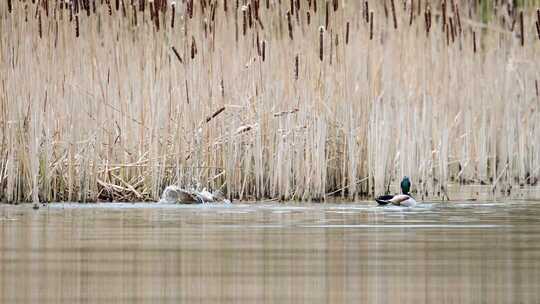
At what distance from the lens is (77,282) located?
6516 millimetres

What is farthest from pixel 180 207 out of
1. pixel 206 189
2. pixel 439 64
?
pixel 439 64

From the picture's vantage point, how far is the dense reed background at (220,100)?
38.5 ft

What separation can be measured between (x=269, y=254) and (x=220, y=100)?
4598mm

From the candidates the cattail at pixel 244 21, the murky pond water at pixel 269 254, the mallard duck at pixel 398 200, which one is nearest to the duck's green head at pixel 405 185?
the mallard duck at pixel 398 200

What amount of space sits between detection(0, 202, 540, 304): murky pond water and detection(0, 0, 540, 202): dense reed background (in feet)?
1.91

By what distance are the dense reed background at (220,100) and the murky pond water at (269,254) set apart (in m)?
0.58

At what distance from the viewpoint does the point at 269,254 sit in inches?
302

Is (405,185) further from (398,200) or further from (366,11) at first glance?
(366,11)

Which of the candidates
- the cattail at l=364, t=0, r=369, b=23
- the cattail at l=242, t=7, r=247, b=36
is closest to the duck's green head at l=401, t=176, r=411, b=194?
the cattail at l=364, t=0, r=369, b=23

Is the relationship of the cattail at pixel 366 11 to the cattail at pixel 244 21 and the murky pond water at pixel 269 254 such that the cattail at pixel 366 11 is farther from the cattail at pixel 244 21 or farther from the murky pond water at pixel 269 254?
the murky pond water at pixel 269 254

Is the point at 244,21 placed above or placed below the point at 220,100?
above

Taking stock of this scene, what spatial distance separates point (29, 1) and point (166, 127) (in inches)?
60.0

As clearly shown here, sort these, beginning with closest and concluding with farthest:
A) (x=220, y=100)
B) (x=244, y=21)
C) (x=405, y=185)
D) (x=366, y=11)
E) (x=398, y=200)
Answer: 1. (x=398, y=200)
2. (x=405, y=185)
3. (x=220, y=100)
4. (x=244, y=21)
5. (x=366, y=11)

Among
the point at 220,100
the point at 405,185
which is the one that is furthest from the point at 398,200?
the point at 220,100
